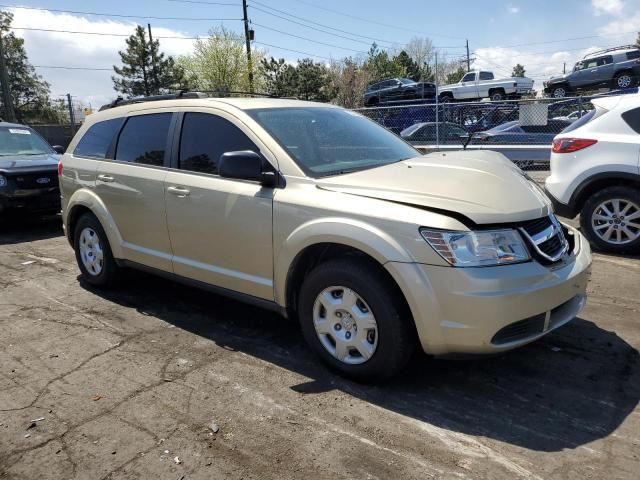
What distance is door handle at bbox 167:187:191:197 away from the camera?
4141mm

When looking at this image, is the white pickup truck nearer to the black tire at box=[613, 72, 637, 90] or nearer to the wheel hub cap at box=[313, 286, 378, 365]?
the black tire at box=[613, 72, 637, 90]

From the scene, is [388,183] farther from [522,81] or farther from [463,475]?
[522,81]

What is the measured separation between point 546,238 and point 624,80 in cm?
2240

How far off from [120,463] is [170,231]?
2.04 meters

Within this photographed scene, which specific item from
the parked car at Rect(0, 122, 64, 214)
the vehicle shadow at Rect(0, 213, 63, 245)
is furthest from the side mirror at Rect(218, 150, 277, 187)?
the parked car at Rect(0, 122, 64, 214)

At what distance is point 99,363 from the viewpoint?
12.7ft

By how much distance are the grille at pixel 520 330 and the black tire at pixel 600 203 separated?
3.54 metres

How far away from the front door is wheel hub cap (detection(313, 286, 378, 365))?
1.57 ft

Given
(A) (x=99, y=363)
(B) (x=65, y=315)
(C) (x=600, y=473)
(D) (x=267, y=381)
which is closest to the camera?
(C) (x=600, y=473)

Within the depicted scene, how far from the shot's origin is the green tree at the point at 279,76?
134 ft

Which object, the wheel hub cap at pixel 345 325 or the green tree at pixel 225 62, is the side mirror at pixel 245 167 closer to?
the wheel hub cap at pixel 345 325

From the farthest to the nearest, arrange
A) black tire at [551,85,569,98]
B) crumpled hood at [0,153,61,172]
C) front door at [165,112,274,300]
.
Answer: black tire at [551,85,569,98]
crumpled hood at [0,153,61,172]
front door at [165,112,274,300]

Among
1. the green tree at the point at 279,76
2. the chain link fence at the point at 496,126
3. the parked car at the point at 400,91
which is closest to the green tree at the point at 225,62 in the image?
the green tree at the point at 279,76

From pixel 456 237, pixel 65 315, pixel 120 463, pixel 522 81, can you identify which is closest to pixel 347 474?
→ pixel 120 463
